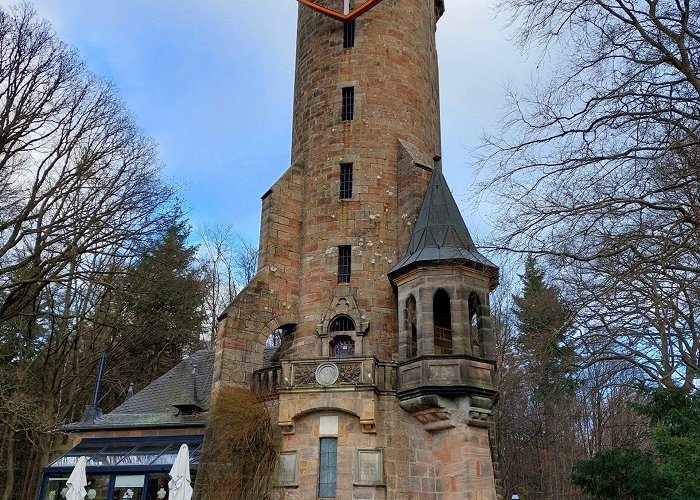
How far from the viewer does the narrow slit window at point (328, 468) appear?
15.3 metres

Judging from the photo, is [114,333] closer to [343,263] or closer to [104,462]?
[104,462]

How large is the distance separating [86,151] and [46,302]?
10.4 m

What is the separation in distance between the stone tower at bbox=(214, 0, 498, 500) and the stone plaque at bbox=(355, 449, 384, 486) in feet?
0.08

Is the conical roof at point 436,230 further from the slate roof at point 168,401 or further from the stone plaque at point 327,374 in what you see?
the slate roof at point 168,401

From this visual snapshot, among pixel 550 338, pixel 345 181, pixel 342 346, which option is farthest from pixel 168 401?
pixel 550 338

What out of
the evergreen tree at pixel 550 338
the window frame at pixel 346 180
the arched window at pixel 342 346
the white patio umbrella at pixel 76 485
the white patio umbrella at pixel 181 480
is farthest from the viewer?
the window frame at pixel 346 180

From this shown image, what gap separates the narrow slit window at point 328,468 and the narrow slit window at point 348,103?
923cm

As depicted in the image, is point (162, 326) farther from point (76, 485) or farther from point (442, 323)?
point (442, 323)

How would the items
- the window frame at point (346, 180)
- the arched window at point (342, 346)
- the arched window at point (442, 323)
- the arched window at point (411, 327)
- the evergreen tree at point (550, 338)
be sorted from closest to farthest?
the evergreen tree at point (550, 338) < the arched window at point (411, 327) < the arched window at point (442, 323) < the arched window at point (342, 346) < the window frame at point (346, 180)

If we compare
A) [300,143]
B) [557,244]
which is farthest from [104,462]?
[557,244]

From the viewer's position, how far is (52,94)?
17297 millimetres

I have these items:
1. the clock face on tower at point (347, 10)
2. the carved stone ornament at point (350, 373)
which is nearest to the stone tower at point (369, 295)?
the carved stone ornament at point (350, 373)

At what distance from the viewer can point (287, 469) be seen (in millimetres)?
15680

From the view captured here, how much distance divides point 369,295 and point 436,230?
2.35 m
